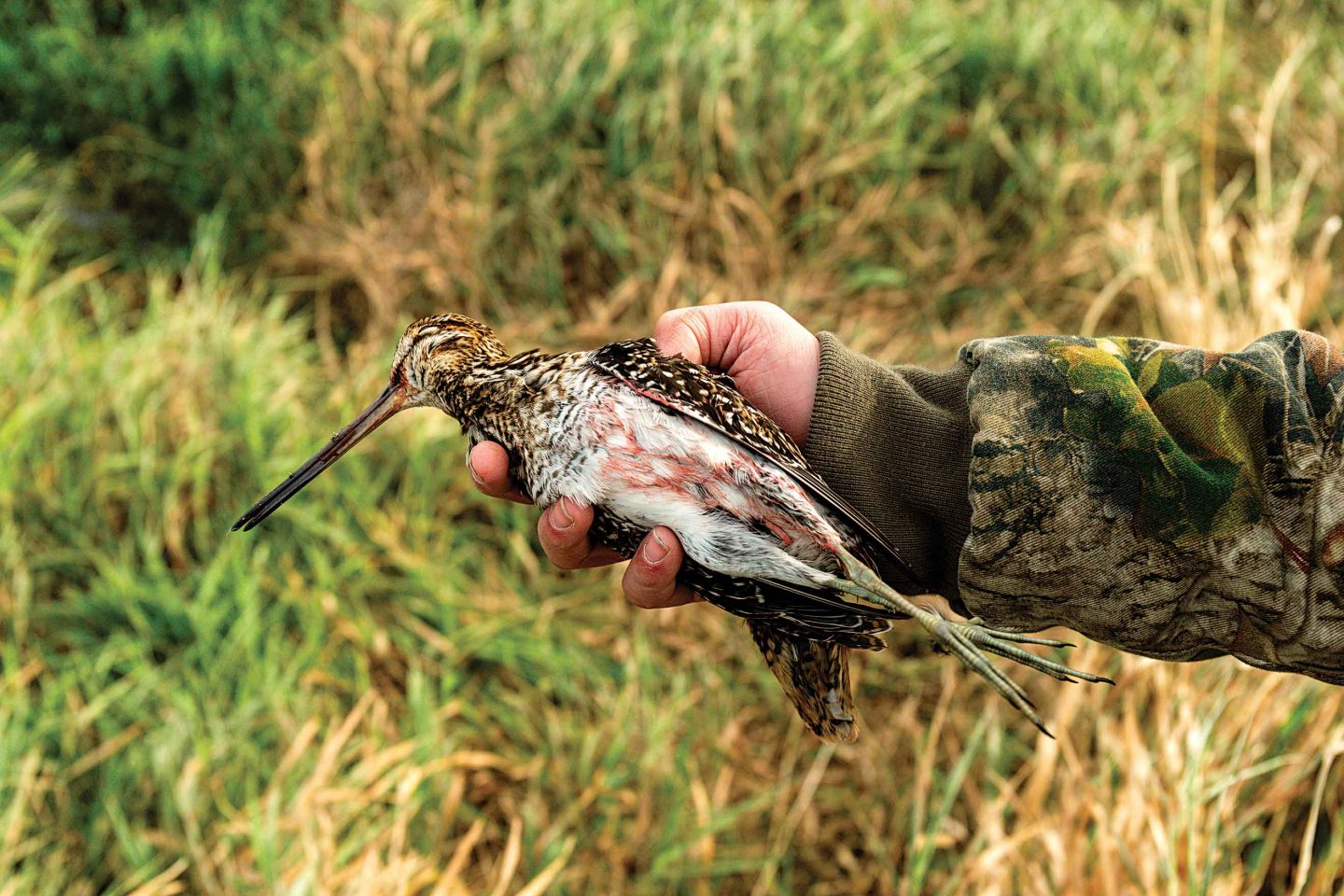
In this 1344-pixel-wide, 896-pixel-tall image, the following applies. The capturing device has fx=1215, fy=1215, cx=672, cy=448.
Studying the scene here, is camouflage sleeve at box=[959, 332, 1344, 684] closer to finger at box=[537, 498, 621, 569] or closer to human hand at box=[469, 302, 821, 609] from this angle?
human hand at box=[469, 302, 821, 609]

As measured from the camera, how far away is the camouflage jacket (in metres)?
1.91

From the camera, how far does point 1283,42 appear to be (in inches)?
235

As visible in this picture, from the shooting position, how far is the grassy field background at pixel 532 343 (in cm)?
309

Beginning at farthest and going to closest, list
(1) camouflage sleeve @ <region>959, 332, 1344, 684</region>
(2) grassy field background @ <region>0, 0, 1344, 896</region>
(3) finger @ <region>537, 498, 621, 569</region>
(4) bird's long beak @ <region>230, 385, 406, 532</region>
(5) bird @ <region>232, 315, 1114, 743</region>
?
(2) grassy field background @ <region>0, 0, 1344, 896</region> → (4) bird's long beak @ <region>230, 385, 406, 532</region> → (3) finger @ <region>537, 498, 621, 569</region> → (5) bird @ <region>232, 315, 1114, 743</region> → (1) camouflage sleeve @ <region>959, 332, 1344, 684</region>

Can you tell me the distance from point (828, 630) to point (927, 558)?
0.36 meters

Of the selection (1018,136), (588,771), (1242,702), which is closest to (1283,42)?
(1018,136)

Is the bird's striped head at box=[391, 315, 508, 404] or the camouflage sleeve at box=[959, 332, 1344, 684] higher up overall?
the camouflage sleeve at box=[959, 332, 1344, 684]

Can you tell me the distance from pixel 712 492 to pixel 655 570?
0.62 ft

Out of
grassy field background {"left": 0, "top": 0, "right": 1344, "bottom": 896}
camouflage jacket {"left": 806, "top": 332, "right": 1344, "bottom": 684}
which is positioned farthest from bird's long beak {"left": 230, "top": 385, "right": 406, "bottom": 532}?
camouflage jacket {"left": 806, "top": 332, "right": 1344, "bottom": 684}

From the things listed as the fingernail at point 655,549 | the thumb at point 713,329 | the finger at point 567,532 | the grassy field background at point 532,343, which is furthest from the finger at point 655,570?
the grassy field background at point 532,343

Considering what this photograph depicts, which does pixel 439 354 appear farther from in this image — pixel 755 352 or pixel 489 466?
pixel 755 352

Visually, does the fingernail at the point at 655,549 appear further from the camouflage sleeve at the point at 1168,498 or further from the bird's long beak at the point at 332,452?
the bird's long beak at the point at 332,452

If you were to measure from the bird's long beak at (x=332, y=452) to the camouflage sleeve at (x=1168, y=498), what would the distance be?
121cm

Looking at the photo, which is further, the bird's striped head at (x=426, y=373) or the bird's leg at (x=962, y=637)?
the bird's striped head at (x=426, y=373)
